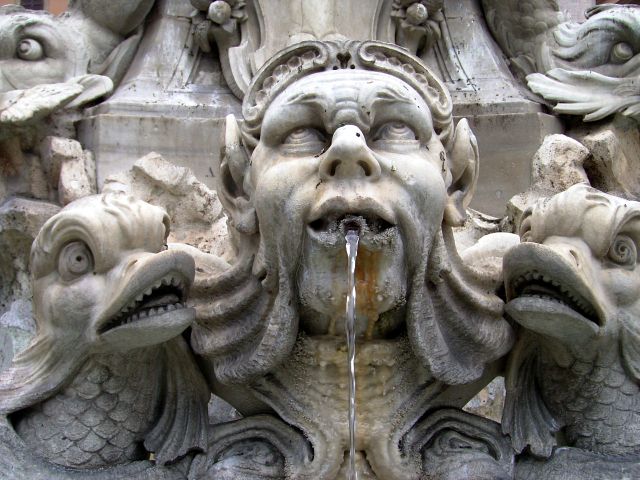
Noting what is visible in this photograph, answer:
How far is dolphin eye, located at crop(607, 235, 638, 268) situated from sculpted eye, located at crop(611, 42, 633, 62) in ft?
Answer: 5.65

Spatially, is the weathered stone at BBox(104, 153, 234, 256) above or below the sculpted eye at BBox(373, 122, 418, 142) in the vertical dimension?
below

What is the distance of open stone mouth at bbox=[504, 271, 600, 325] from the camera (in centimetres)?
260

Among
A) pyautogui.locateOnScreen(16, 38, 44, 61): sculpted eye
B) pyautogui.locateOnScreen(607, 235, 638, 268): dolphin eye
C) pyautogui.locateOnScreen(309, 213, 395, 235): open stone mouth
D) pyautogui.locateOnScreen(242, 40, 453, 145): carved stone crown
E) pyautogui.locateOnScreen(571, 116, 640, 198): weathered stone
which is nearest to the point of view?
pyautogui.locateOnScreen(309, 213, 395, 235): open stone mouth

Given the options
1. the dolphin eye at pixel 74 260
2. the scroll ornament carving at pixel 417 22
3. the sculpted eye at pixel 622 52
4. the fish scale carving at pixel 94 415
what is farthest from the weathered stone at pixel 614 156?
the dolphin eye at pixel 74 260

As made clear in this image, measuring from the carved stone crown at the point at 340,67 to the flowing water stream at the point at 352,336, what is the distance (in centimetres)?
53

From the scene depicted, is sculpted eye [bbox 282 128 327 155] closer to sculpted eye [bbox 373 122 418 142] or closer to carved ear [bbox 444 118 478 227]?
sculpted eye [bbox 373 122 418 142]

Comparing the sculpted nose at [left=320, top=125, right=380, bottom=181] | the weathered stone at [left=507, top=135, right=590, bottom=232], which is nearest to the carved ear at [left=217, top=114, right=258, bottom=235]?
the sculpted nose at [left=320, top=125, right=380, bottom=181]

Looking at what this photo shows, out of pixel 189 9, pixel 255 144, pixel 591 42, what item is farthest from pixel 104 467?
pixel 591 42

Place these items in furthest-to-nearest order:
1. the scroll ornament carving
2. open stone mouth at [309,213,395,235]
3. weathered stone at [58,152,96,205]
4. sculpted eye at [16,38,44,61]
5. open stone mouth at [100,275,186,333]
A: 1. the scroll ornament carving
2. sculpted eye at [16,38,44,61]
3. weathered stone at [58,152,96,205]
4. open stone mouth at [100,275,186,333]
5. open stone mouth at [309,213,395,235]

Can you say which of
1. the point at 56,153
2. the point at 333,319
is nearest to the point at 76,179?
the point at 56,153

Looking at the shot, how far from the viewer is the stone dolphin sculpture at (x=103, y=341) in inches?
101

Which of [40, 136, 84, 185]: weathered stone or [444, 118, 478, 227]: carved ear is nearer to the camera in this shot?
[444, 118, 478, 227]: carved ear

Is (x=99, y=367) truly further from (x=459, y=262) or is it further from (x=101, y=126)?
(x=101, y=126)

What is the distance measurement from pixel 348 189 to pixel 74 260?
0.74 m
